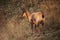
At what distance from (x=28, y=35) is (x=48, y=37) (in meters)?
0.26

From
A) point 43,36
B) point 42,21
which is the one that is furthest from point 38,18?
point 43,36

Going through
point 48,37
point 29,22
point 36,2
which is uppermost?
point 36,2

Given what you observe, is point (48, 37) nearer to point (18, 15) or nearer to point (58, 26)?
point (58, 26)

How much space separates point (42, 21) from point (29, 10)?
0.23m

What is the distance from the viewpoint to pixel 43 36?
9.04ft

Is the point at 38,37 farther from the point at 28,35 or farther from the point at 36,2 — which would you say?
the point at 36,2

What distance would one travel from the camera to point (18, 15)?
2.83 meters

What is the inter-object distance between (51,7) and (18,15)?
443mm

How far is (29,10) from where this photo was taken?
2.83 metres

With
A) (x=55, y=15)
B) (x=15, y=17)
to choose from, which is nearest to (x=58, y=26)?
(x=55, y=15)

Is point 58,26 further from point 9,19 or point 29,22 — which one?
point 9,19

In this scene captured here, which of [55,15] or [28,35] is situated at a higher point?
[55,15]

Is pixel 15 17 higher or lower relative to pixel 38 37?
higher

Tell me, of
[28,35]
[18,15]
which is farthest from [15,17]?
[28,35]
